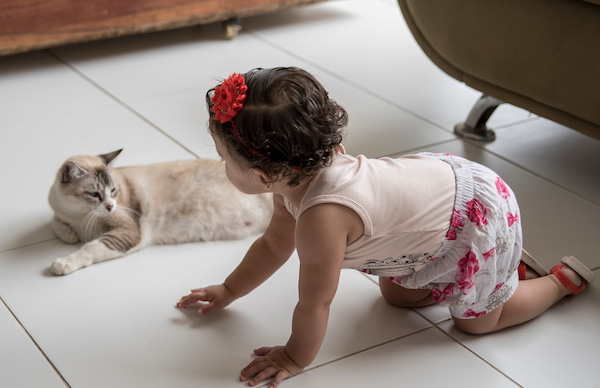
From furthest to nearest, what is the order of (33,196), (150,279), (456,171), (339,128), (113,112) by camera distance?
(113,112), (33,196), (150,279), (456,171), (339,128)

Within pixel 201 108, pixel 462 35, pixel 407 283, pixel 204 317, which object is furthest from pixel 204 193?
pixel 462 35

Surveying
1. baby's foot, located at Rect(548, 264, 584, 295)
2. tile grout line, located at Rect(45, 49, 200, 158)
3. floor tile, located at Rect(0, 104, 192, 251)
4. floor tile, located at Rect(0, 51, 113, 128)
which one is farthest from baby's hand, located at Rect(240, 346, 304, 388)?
floor tile, located at Rect(0, 51, 113, 128)

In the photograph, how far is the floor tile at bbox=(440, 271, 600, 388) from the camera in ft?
3.94

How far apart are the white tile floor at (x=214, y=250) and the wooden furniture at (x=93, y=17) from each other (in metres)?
0.11

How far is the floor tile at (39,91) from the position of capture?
86.8 inches

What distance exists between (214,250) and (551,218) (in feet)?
2.59

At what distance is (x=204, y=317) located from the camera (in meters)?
1.34

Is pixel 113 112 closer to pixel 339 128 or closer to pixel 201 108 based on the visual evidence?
pixel 201 108

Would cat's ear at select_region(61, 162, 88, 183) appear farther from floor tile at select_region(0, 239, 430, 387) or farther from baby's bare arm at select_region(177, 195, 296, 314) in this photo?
baby's bare arm at select_region(177, 195, 296, 314)

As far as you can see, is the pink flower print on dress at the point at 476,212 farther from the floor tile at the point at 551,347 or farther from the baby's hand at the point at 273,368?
the baby's hand at the point at 273,368

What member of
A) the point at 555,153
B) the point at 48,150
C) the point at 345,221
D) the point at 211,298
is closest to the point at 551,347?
the point at 345,221

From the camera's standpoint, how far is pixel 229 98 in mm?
1025

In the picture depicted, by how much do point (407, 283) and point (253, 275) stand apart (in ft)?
0.92

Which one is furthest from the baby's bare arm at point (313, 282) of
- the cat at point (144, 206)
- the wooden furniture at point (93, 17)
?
the wooden furniture at point (93, 17)
